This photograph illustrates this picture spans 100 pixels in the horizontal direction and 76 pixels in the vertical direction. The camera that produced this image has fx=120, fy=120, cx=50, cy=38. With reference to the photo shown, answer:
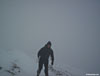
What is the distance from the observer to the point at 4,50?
31.3 feet

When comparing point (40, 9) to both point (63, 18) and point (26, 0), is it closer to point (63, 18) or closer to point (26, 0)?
point (26, 0)

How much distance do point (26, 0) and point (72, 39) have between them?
22.3 ft


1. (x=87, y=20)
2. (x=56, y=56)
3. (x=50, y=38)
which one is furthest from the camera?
(x=87, y=20)

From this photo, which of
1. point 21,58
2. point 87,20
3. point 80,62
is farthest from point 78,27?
point 21,58

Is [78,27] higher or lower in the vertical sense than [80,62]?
higher

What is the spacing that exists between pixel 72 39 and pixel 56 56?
3.07 metres

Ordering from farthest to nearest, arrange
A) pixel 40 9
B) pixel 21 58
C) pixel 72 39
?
pixel 40 9
pixel 72 39
pixel 21 58

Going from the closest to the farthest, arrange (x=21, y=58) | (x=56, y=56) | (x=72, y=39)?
(x=21, y=58) < (x=56, y=56) < (x=72, y=39)

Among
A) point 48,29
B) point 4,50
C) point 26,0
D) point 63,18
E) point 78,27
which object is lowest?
point 4,50

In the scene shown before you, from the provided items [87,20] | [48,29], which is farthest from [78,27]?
[48,29]

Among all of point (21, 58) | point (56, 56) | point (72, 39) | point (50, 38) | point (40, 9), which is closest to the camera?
point (21, 58)

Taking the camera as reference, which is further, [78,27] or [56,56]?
[78,27]

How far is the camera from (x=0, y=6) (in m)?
11.6

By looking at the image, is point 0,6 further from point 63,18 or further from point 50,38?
point 63,18
